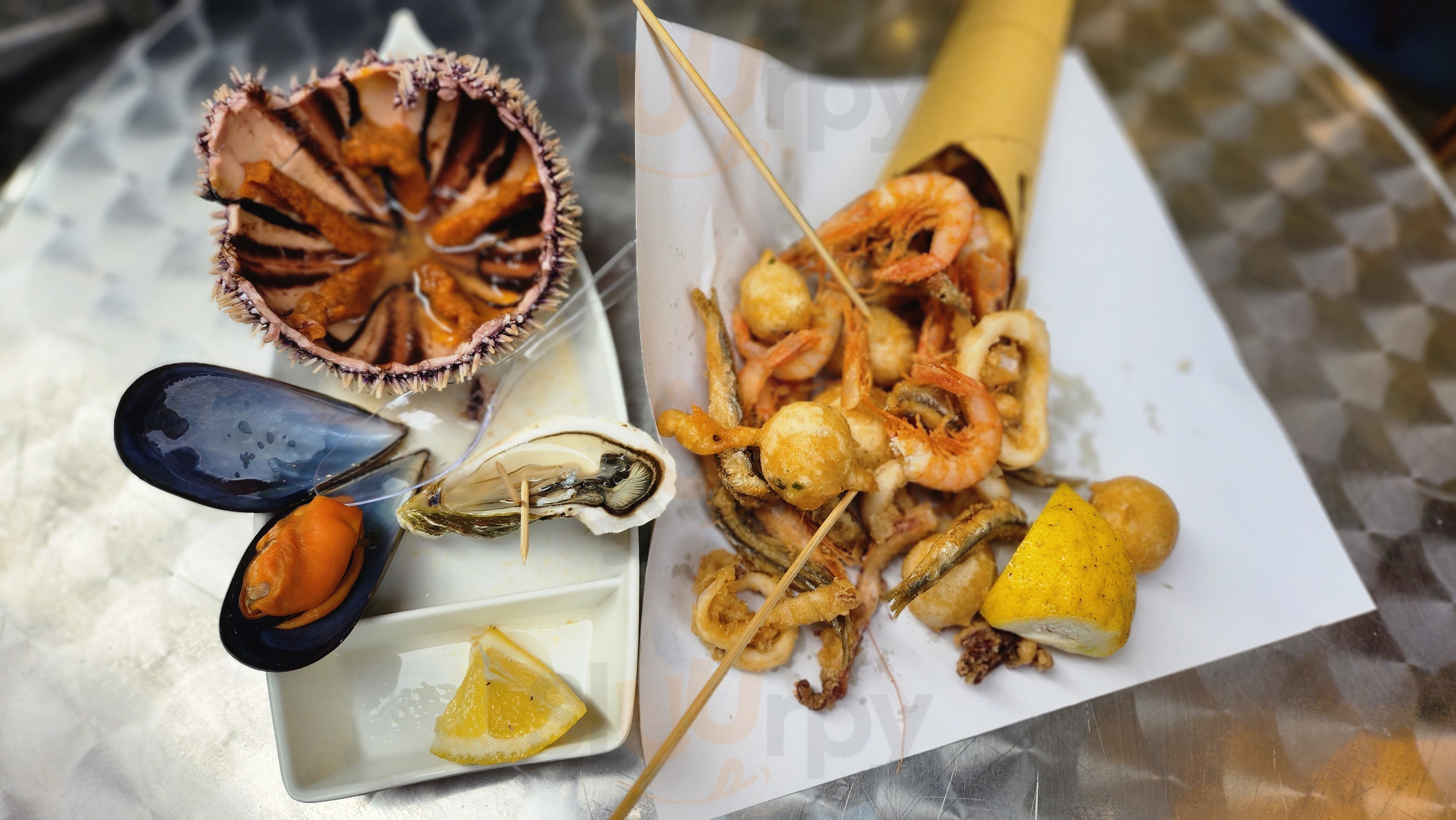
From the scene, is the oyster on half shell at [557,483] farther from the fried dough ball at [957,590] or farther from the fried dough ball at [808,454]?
the fried dough ball at [957,590]

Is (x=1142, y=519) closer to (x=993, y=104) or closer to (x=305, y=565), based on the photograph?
(x=993, y=104)

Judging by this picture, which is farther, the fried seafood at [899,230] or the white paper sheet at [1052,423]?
the fried seafood at [899,230]

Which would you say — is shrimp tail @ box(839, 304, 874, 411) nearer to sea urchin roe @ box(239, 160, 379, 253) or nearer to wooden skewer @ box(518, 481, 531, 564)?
wooden skewer @ box(518, 481, 531, 564)

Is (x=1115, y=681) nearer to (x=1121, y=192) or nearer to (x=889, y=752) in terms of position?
(x=889, y=752)

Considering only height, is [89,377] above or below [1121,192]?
below

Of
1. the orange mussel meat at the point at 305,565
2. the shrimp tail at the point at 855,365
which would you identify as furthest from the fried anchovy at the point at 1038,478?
the orange mussel meat at the point at 305,565

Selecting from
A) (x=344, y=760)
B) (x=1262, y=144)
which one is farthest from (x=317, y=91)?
(x=1262, y=144)

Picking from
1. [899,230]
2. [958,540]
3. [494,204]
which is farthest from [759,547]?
[494,204]
